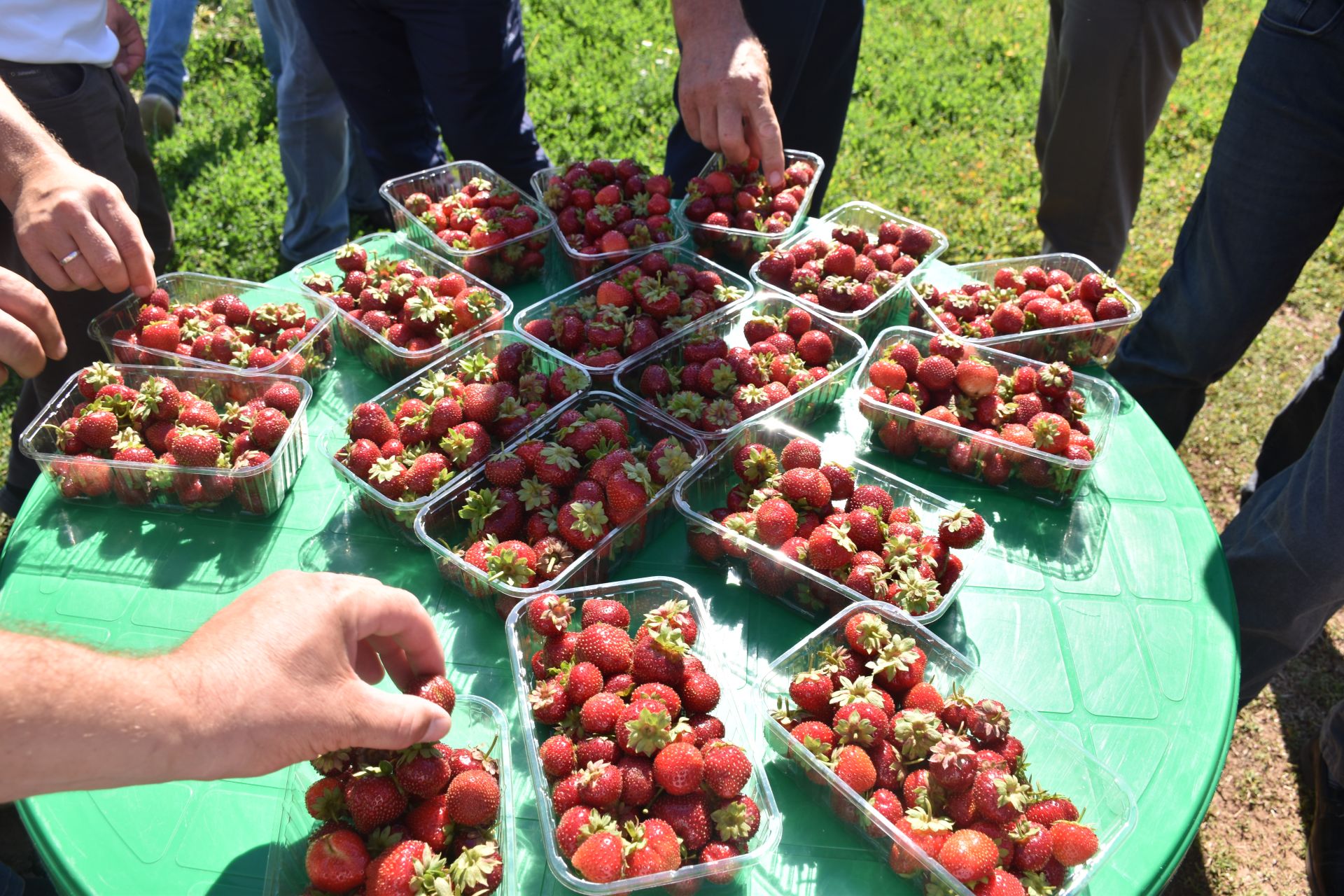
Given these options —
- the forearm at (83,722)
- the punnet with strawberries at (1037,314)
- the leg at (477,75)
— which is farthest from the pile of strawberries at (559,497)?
the leg at (477,75)

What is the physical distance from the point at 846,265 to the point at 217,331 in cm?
154

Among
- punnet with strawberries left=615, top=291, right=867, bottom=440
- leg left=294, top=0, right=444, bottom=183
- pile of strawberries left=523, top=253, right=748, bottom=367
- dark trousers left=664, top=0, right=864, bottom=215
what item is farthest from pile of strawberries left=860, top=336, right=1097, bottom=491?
leg left=294, top=0, right=444, bottom=183

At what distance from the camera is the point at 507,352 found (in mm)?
2035

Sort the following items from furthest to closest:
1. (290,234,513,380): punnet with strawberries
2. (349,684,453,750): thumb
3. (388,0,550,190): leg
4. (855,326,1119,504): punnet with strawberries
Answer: (388,0,550,190): leg, (290,234,513,380): punnet with strawberries, (855,326,1119,504): punnet with strawberries, (349,684,453,750): thumb

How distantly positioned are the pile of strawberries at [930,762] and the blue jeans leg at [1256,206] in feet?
6.05

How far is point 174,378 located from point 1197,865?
9.59 feet

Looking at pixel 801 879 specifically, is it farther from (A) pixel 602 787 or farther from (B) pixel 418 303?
(B) pixel 418 303

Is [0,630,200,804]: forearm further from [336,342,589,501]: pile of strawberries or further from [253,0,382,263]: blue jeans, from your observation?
[253,0,382,263]: blue jeans

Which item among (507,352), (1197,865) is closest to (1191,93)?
(1197,865)

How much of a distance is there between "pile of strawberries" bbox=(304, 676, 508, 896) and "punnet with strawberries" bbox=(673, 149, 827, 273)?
1640 millimetres

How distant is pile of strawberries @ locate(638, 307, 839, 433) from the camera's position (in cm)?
196

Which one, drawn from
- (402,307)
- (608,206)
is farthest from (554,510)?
(608,206)

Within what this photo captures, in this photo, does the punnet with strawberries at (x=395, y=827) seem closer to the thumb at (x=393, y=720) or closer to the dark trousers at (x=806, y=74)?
the thumb at (x=393, y=720)

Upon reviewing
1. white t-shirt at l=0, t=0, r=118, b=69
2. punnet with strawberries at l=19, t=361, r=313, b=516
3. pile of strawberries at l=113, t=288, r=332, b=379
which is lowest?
punnet with strawberries at l=19, t=361, r=313, b=516
